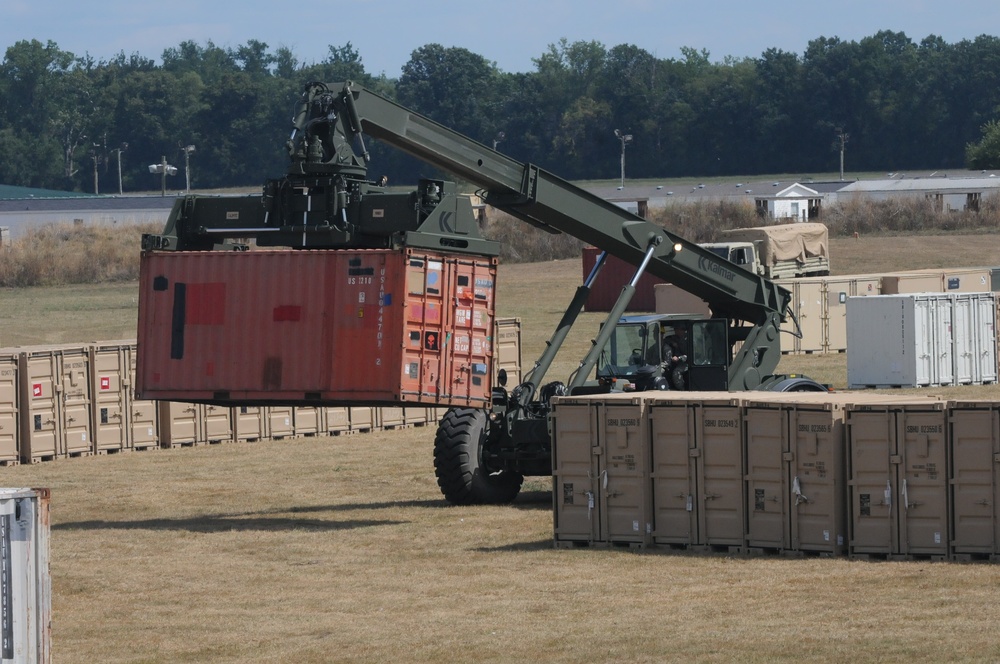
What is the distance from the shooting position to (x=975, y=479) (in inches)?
600

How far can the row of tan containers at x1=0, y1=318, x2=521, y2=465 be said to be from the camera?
2636cm

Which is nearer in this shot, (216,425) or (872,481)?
(872,481)

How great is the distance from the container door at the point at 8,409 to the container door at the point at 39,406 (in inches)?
4.8

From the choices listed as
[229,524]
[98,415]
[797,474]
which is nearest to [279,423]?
[98,415]

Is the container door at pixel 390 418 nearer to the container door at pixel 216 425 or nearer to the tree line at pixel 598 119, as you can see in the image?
the container door at pixel 216 425

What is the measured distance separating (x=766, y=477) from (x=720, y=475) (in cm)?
48

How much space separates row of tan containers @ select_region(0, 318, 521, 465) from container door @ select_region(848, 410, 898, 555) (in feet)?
36.2

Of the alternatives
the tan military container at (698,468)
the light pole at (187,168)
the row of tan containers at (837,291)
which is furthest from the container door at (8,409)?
the light pole at (187,168)

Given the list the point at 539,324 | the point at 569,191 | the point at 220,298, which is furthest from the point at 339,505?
the point at 539,324

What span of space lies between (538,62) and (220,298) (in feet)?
486

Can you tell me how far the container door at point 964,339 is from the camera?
113ft

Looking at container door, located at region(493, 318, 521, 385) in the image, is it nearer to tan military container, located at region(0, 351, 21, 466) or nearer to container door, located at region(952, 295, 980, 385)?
tan military container, located at region(0, 351, 21, 466)

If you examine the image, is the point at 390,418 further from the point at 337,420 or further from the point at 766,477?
the point at 766,477

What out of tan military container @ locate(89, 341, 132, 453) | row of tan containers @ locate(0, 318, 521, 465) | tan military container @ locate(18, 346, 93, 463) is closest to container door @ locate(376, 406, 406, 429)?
row of tan containers @ locate(0, 318, 521, 465)
